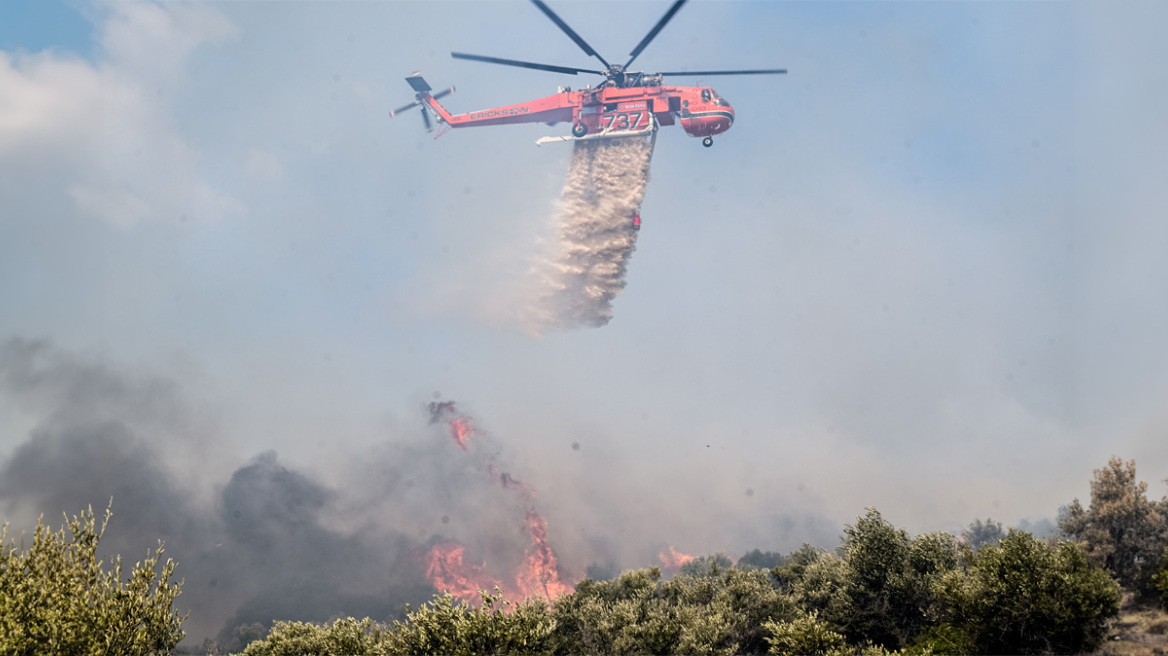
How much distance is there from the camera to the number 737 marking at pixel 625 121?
8344 centimetres

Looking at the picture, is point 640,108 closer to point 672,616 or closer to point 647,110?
point 647,110

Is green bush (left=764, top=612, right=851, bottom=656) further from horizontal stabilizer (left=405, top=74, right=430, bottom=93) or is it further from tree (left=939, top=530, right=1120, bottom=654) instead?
horizontal stabilizer (left=405, top=74, right=430, bottom=93)

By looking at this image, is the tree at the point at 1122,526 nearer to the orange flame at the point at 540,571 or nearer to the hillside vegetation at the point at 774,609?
the hillside vegetation at the point at 774,609

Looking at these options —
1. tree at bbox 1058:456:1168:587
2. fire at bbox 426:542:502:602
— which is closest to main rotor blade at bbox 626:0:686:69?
tree at bbox 1058:456:1168:587

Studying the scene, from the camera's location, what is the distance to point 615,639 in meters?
51.9

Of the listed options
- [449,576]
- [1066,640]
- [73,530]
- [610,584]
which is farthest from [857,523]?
[449,576]

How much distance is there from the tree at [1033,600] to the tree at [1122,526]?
36099 mm

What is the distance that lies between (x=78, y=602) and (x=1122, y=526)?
98.4 meters

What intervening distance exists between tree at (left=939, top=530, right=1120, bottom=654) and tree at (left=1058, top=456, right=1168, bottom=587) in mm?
36099

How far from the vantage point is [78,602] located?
31.1 metres

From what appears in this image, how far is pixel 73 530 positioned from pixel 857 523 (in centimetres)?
5949

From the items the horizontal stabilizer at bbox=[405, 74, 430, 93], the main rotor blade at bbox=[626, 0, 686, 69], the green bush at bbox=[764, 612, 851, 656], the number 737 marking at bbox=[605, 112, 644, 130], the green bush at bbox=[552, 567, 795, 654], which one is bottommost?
the green bush at bbox=[764, 612, 851, 656]

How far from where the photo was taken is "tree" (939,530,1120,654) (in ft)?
134

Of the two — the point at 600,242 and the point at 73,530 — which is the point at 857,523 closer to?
the point at 600,242
